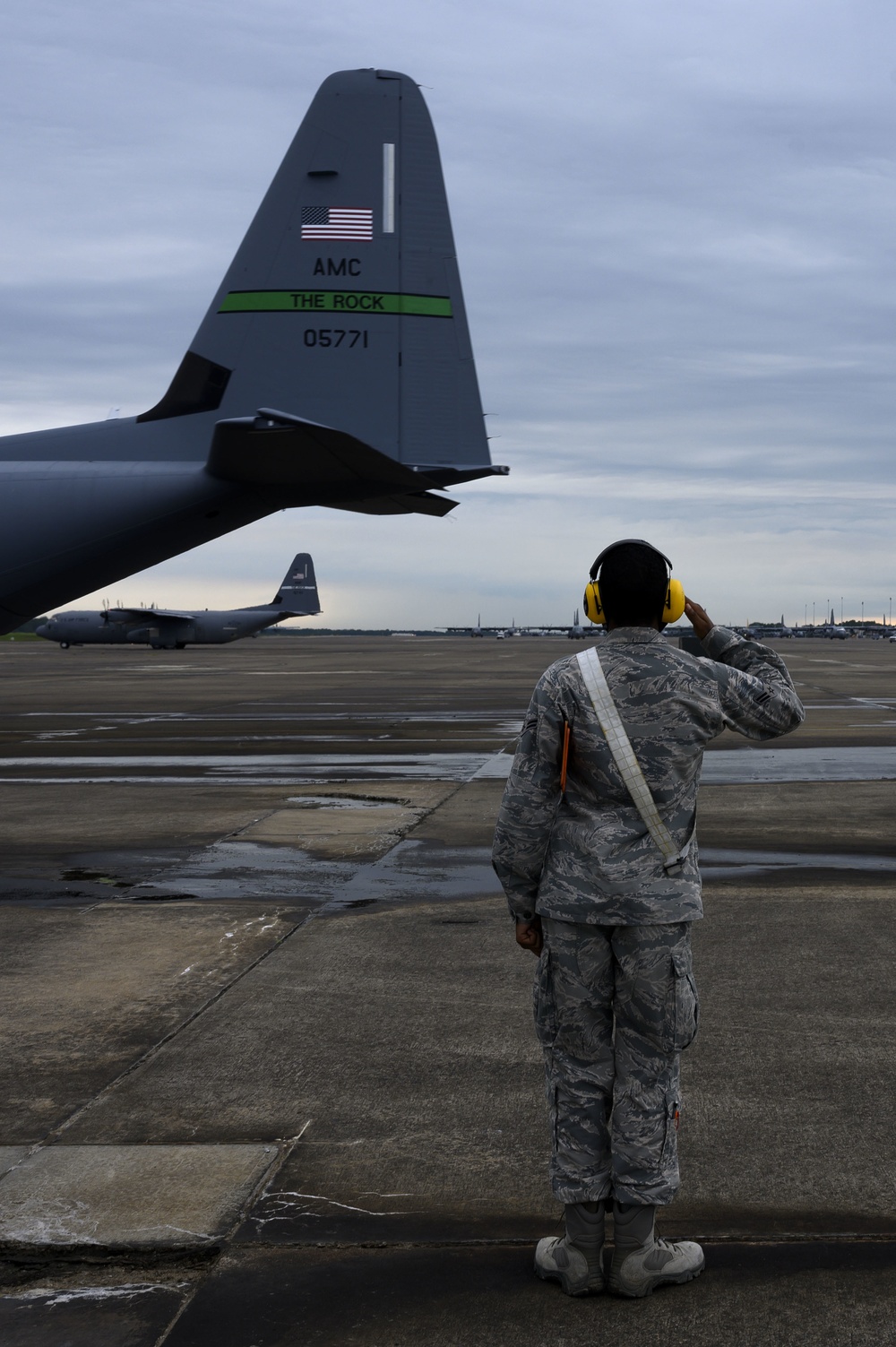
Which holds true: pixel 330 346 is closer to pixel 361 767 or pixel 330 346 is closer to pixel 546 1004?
pixel 361 767

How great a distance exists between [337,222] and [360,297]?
0.96 metres

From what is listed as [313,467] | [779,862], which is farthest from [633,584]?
[313,467]

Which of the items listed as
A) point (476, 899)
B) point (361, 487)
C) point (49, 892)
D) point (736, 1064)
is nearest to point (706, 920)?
point (476, 899)

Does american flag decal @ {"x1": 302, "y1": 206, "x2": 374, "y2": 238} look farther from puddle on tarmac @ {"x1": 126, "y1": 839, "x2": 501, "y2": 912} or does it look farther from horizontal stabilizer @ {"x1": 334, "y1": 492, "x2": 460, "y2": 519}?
puddle on tarmac @ {"x1": 126, "y1": 839, "x2": 501, "y2": 912}

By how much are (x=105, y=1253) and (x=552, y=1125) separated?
1.31m

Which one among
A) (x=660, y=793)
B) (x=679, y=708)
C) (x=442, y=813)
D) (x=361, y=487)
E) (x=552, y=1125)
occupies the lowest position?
(x=442, y=813)

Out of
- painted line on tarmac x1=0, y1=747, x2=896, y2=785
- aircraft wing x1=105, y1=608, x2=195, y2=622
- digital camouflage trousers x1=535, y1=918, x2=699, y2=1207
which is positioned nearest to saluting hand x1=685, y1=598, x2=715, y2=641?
digital camouflage trousers x1=535, y1=918, x2=699, y2=1207

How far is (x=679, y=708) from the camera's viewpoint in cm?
347

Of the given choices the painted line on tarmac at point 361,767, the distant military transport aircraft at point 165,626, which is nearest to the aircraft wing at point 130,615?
the distant military transport aircraft at point 165,626

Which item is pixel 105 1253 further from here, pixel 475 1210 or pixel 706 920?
pixel 706 920

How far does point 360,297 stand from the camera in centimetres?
1528

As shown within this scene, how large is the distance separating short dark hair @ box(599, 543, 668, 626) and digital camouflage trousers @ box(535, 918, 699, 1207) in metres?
0.90

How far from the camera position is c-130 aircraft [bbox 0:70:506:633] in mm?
15094

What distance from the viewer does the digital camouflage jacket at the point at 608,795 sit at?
133 inches
